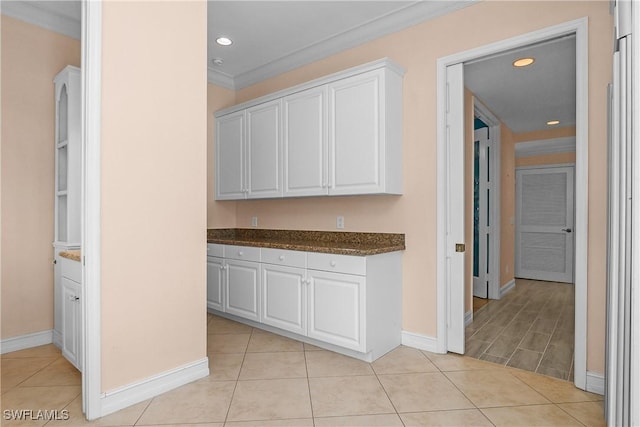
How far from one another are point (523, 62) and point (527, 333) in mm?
2522

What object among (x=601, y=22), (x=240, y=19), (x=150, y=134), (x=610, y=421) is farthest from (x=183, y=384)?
Answer: (x=601, y=22)

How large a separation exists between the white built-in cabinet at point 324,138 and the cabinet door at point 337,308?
2.42 ft

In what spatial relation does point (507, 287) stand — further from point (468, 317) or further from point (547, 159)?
point (547, 159)

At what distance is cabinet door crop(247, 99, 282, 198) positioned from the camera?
3695 millimetres

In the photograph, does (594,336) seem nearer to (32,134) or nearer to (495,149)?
(495,149)

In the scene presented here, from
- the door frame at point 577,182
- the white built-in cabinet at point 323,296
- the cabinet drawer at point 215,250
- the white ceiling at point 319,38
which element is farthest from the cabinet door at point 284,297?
the white ceiling at point 319,38

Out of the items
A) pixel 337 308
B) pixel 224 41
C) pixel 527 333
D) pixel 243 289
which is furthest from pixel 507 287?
pixel 224 41

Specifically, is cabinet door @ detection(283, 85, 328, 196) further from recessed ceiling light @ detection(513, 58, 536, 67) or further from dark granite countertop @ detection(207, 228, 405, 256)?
recessed ceiling light @ detection(513, 58, 536, 67)

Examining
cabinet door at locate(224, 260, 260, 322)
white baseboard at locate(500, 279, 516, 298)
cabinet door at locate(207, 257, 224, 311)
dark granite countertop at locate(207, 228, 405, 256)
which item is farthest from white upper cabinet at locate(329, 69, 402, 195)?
white baseboard at locate(500, 279, 516, 298)

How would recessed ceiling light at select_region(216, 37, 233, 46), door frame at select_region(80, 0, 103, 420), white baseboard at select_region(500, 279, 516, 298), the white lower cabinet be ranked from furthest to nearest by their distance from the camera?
white baseboard at select_region(500, 279, 516, 298) < recessed ceiling light at select_region(216, 37, 233, 46) < the white lower cabinet < door frame at select_region(80, 0, 103, 420)

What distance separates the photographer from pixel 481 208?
517 cm

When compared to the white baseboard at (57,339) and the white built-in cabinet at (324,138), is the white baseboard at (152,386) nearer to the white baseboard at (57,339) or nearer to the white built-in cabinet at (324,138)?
the white baseboard at (57,339)

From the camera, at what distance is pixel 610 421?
5.22 feet

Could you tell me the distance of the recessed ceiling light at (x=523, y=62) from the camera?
3409 millimetres
